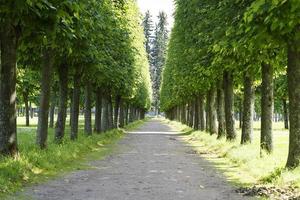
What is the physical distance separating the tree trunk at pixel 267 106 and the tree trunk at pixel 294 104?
13.5 ft

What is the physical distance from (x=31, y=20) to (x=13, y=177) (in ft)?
12.4

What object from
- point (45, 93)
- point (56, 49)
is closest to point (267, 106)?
point (56, 49)

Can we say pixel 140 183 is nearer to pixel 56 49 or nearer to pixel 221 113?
pixel 56 49

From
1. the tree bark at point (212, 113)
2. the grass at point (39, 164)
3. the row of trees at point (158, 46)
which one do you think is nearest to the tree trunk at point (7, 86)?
the grass at point (39, 164)

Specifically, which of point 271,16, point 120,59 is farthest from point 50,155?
point 120,59

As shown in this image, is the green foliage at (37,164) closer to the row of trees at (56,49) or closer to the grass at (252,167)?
Answer: the row of trees at (56,49)

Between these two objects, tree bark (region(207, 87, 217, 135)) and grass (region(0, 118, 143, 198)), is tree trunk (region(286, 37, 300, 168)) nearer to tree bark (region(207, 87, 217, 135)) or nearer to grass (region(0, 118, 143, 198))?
grass (region(0, 118, 143, 198))

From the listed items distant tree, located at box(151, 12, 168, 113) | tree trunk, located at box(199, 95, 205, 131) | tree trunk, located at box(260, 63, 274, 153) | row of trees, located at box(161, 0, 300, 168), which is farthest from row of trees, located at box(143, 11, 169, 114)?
tree trunk, located at box(260, 63, 274, 153)

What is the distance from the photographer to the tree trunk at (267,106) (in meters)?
17.9

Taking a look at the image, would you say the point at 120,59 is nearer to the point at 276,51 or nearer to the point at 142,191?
the point at 276,51

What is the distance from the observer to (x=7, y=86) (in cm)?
1409

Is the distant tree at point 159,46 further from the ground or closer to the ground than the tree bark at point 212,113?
further from the ground

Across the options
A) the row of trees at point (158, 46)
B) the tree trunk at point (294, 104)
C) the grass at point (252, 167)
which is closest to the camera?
the grass at point (252, 167)

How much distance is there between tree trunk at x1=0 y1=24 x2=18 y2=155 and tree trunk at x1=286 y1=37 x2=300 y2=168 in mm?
7505
